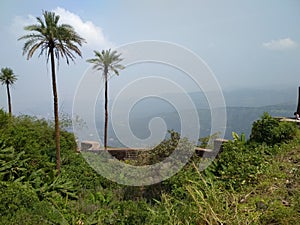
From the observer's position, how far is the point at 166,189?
6.32m

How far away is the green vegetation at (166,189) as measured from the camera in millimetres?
3844

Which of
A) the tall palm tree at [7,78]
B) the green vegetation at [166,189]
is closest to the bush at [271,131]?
the green vegetation at [166,189]

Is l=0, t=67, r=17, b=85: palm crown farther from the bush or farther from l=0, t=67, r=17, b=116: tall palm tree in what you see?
the bush

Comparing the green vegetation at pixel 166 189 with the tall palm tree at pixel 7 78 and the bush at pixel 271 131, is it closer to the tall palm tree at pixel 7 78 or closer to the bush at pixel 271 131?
the bush at pixel 271 131

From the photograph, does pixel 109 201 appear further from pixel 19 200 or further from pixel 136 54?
pixel 136 54

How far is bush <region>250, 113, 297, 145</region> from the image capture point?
7.29 m

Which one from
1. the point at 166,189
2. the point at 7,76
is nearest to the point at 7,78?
the point at 7,76

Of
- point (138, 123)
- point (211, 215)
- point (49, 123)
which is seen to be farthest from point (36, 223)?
→ point (49, 123)

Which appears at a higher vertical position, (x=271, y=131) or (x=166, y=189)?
(x=271, y=131)

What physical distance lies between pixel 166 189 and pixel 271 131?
2.98 m

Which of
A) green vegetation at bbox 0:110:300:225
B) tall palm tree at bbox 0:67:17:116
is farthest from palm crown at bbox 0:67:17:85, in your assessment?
green vegetation at bbox 0:110:300:225

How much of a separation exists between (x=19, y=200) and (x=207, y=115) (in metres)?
4.00

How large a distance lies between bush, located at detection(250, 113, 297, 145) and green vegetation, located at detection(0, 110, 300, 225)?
25mm

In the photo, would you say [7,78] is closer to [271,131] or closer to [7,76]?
[7,76]
